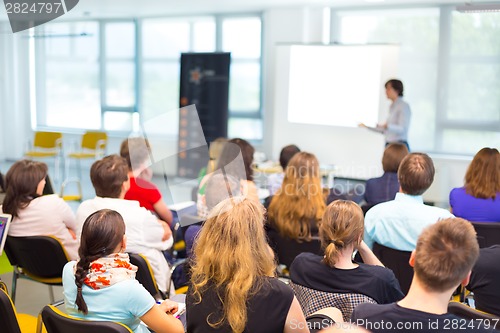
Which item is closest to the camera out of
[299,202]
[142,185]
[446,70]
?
[299,202]

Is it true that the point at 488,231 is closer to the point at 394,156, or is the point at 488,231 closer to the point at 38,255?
the point at 394,156

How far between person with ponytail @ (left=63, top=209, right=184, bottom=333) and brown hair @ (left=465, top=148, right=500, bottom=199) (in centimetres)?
227

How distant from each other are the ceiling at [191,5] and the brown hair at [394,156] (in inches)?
132

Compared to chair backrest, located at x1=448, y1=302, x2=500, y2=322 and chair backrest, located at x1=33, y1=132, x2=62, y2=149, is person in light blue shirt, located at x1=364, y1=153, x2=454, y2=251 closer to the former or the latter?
chair backrest, located at x1=448, y1=302, x2=500, y2=322

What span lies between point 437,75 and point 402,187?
4.61 metres

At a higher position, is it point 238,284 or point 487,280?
point 238,284

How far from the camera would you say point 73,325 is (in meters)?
1.87

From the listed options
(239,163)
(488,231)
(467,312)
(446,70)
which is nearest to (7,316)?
(467,312)

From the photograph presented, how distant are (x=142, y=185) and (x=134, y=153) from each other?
53cm

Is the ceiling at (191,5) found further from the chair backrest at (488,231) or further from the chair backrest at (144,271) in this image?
the chair backrest at (144,271)

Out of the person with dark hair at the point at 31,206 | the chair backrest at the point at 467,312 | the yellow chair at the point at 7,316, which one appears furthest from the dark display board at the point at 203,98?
the chair backrest at the point at 467,312

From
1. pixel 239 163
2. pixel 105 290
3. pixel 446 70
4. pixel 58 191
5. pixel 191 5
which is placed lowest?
pixel 58 191

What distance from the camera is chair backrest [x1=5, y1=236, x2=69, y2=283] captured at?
3.17 metres

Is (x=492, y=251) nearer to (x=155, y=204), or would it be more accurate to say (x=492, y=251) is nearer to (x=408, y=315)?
(x=408, y=315)
